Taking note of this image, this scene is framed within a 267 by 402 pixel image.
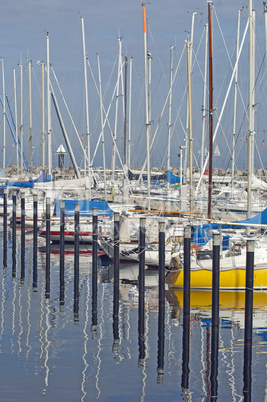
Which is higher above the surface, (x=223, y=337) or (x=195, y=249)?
(x=195, y=249)

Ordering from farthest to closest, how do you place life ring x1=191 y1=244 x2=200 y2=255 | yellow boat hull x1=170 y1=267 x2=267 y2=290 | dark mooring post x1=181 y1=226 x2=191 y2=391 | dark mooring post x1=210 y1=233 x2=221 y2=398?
life ring x1=191 y1=244 x2=200 y2=255 → yellow boat hull x1=170 y1=267 x2=267 y2=290 → dark mooring post x1=181 y1=226 x2=191 y2=391 → dark mooring post x1=210 y1=233 x2=221 y2=398

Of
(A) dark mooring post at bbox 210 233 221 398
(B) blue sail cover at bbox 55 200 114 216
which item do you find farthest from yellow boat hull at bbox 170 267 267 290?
(B) blue sail cover at bbox 55 200 114 216

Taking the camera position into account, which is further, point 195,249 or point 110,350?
point 195,249

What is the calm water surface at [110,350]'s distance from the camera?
47.0 feet

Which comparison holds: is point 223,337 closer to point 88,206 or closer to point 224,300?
point 224,300

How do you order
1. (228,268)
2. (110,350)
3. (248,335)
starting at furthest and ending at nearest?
(228,268)
(110,350)
(248,335)

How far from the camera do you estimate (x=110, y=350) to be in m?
17.1

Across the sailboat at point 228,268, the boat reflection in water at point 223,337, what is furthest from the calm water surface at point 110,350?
the sailboat at point 228,268

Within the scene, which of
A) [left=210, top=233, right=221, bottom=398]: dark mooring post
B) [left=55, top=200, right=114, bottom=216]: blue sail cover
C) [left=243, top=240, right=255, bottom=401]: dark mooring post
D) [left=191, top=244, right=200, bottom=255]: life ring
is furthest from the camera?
[left=55, top=200, right=114, bottom=216]: blue sail cover

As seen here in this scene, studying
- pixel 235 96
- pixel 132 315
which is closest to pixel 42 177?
pixel 235 96

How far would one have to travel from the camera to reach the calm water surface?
564 inches

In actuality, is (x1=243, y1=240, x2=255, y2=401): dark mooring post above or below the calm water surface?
above

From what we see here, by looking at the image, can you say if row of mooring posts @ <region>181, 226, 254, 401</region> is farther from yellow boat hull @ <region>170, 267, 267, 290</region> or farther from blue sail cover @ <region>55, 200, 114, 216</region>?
blue sail cover @ <region>55, 200, 114, 216</region>

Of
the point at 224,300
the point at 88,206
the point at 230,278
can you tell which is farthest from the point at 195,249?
the point at 88,206
